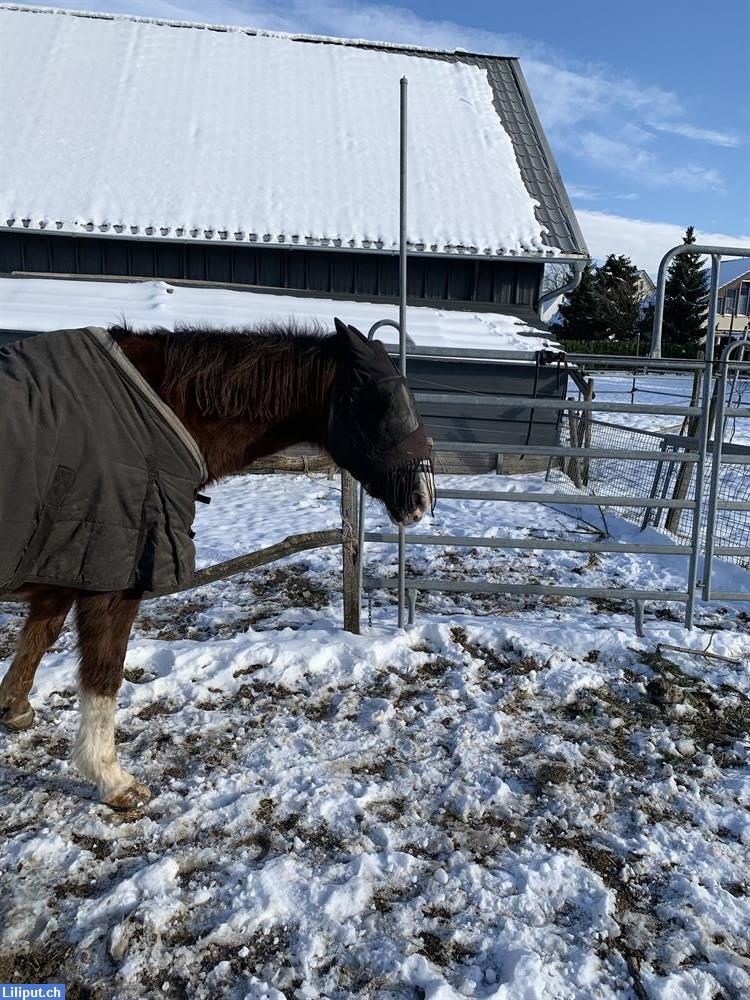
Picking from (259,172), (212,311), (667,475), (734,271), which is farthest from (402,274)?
(734,271)

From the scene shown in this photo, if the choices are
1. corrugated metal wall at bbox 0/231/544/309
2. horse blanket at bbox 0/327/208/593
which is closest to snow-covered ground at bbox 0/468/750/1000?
horse blanket at bbox 0/327/208/593

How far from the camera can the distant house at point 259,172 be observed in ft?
31.9

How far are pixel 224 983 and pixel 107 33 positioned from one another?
16073 mm

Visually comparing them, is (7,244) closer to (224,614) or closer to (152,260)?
(152,260)

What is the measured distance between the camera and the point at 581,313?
123ft

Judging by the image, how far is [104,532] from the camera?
2268 mm

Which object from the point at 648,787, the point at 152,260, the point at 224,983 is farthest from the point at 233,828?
the point at 152,260

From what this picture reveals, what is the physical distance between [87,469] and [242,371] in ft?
2.26

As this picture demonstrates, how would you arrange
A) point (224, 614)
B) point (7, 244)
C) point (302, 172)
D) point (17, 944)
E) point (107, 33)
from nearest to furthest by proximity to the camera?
1. point (17, 944)
2. point (224, 614)
3. point (7, 244)
4. point (302, 172)
5. point (107, 33)

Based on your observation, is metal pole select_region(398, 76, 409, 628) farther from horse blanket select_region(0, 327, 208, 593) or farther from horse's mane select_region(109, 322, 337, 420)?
horse blanket select_region(0, 327, 208, 593)

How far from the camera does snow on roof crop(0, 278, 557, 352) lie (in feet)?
27.4

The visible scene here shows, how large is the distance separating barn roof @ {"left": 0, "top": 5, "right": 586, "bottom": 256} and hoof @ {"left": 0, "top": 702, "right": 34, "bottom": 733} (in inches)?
320

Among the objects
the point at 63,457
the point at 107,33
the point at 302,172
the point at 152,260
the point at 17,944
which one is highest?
the point at 107,33

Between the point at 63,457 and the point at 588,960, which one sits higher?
the point at 63,457
